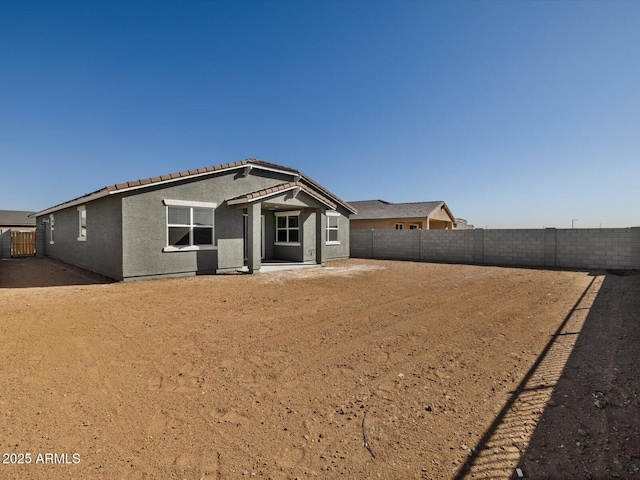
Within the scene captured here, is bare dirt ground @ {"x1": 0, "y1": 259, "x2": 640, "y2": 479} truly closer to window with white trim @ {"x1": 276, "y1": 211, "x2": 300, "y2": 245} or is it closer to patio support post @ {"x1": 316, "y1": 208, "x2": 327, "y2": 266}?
patio support post @ {"x1": 316, "y1": 208, "x2": 327, "y2": 266}

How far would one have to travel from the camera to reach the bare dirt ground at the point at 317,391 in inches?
94.5

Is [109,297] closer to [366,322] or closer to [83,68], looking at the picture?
[366,322]

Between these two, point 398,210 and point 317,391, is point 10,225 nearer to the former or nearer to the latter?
point 398,210

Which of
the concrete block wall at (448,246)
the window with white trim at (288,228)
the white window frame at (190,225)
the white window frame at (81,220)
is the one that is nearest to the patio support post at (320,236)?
the window with white trim at (288,228)

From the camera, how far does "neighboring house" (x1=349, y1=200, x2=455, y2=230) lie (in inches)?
1024

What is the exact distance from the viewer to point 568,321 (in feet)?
20.4

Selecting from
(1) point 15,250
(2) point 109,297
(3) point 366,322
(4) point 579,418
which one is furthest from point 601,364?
(1) point 15,250

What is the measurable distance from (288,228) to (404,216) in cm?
1309

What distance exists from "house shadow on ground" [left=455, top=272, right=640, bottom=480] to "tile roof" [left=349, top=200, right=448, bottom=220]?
70.6 ft

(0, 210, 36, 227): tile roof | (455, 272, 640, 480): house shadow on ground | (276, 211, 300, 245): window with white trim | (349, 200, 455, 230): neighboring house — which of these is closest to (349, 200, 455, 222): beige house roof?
(349, 200, 455, 230): neighboring house

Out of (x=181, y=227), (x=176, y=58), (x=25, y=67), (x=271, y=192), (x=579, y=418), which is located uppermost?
(x=176, y=58)

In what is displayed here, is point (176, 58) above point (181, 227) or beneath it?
above

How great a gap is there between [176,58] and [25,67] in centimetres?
523

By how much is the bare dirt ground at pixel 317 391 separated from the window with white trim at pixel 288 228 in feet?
31.1
